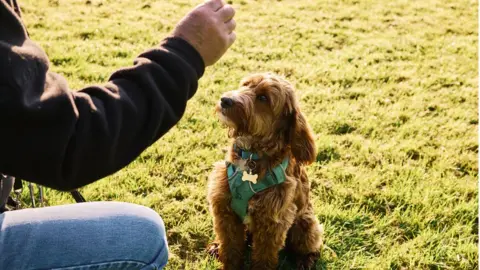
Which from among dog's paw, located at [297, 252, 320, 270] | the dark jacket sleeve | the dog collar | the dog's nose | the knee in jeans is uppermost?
the dark jacket sleeve

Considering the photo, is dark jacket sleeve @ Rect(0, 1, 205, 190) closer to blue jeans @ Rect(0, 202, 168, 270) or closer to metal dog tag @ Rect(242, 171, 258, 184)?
blue jeans @ Rect(0, 202, 168, 270)

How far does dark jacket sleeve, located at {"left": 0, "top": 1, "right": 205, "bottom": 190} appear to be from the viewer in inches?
52.9

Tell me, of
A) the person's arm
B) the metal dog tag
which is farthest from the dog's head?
the person's arm

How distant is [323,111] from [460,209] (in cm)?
199

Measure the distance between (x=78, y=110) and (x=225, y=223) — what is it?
2.08 metres

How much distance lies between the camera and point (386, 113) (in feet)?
19.0

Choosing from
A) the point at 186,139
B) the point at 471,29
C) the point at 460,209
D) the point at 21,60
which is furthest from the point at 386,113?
the point at 21,60

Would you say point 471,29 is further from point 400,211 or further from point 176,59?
point 176,59

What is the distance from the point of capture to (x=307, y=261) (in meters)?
3.59

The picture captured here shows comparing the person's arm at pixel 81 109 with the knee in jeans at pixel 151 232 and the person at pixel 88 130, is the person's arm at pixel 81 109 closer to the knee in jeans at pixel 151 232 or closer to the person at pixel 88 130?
the person at pixel 88 130

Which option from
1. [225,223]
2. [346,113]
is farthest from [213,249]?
[346,113]

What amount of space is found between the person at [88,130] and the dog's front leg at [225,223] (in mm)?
1189

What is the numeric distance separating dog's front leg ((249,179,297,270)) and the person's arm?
163cm

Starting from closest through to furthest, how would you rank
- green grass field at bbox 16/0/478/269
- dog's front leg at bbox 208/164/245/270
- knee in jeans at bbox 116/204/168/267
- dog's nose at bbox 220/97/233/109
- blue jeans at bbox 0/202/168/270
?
blue jeans at bbox 0/202/168/270 < knee in jeans at bbox 116/204/168/267 < dog's nose at bbox 220/97/233/109 < dog's front leg at bbox 208/164/245/270 < green grass field at bbox 16/0/478/269
